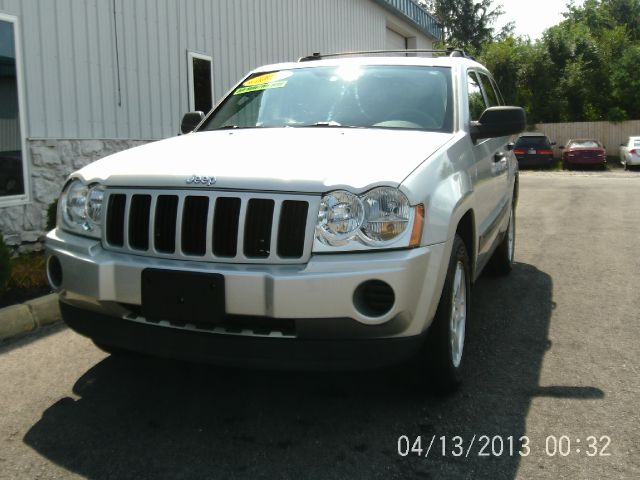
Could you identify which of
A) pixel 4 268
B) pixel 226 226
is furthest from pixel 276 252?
pixel 4 268

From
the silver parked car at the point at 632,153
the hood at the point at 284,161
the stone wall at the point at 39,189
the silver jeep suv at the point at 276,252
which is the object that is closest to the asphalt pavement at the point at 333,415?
the silver jeep suv at the point at 276,252

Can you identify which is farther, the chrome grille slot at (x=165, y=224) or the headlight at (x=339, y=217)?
the chrome grille slot at (x=165, y=224)

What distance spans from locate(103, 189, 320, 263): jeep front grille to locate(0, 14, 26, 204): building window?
4.41 meters

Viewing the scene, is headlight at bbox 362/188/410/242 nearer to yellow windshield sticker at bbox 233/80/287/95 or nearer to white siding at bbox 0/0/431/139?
yellow windshield sticker at bbox 233/80/287/95

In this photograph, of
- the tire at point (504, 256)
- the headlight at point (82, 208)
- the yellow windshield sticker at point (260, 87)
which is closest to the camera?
the headlight at point (82, 208)

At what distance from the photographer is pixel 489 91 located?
580cm

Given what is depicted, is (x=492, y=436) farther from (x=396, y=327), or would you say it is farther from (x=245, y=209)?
(x=245, y=209)

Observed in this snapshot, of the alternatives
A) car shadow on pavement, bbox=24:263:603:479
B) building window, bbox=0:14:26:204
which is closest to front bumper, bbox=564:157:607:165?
building window, bbox=0:14:26:204

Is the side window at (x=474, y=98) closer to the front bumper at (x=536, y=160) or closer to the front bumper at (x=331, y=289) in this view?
the front bumper at (x=331, y=289)

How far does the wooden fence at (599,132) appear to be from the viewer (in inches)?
1305

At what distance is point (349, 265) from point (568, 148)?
27.3 meters

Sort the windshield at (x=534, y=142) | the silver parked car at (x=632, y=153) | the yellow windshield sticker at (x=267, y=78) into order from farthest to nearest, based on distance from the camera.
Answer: the windshield at (x=534, y=142) → the silver parked car at (x=632, y=153) → the yellow windshield sticker at (x=267, y=78)

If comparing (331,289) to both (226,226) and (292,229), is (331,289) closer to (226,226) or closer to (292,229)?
(292,229)

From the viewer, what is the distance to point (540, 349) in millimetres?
4133
